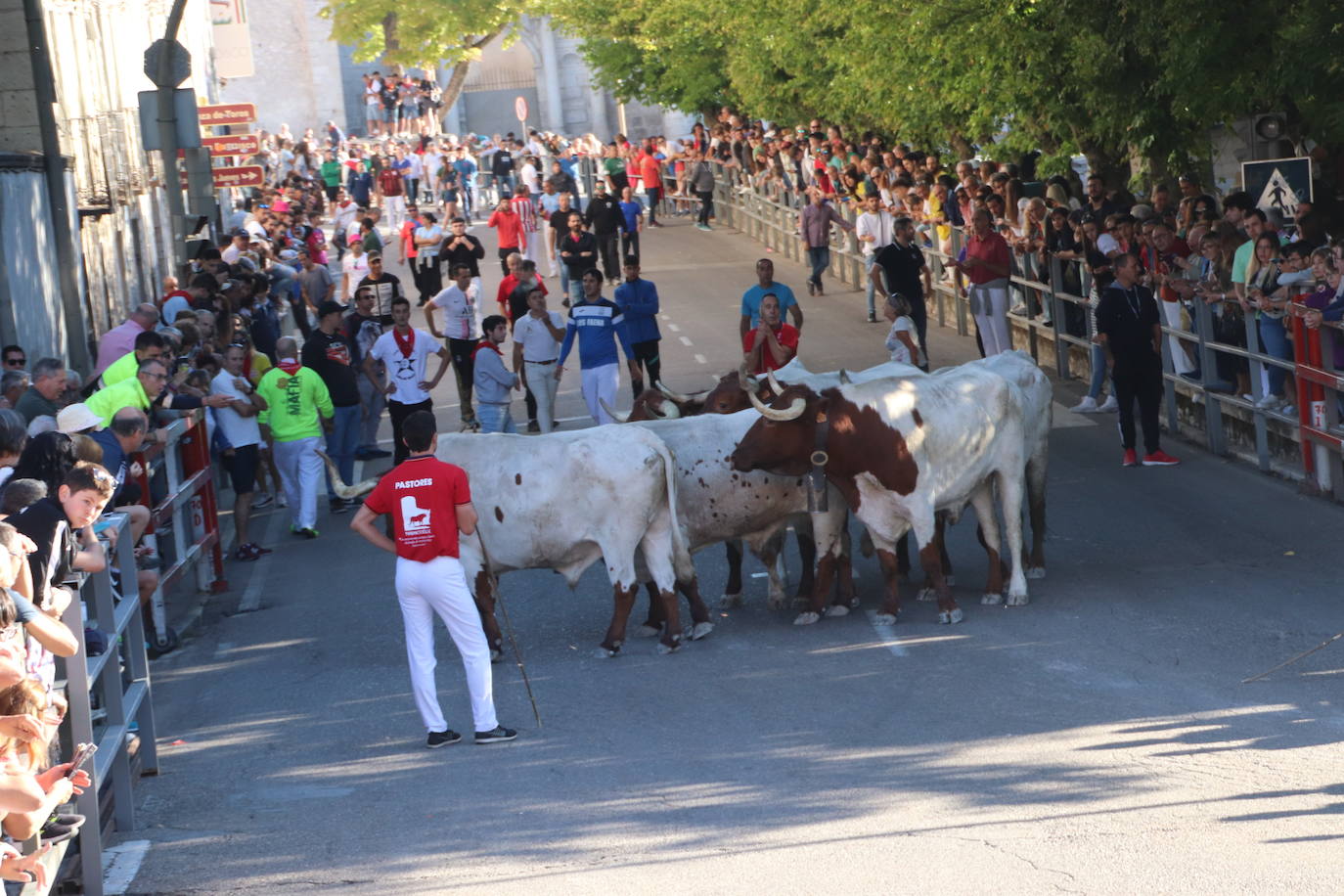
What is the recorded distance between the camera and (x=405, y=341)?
60.1 feet

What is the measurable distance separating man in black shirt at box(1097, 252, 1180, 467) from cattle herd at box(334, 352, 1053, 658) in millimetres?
4383

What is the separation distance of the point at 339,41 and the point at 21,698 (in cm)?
6335

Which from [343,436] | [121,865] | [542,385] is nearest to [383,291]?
[542,385]

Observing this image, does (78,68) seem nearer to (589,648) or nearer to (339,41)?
(589,648)

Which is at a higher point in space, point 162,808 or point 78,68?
point 78,68

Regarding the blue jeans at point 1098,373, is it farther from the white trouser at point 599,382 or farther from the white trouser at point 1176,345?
the white trouser at point 599,382

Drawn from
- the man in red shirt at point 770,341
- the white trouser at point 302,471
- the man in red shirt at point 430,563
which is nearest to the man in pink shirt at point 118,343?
the white trouser at point 302,471

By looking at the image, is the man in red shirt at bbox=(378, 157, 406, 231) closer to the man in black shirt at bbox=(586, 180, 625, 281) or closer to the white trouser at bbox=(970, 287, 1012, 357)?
the man in black shirt at bbox=(586, 180, 625, 281)

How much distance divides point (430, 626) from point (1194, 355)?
1071 cm

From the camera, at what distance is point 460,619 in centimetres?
1013

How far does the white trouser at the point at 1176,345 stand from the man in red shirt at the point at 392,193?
29219mm

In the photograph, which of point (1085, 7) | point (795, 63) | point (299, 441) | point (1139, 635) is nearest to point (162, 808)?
point (1139, 635)

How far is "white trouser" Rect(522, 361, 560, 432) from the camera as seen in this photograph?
19.3m

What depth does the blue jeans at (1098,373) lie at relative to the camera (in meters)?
19.8
